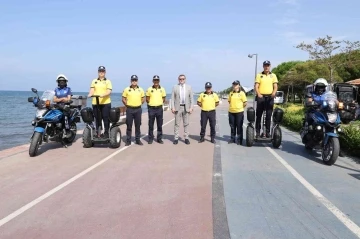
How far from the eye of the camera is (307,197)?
16.1ft

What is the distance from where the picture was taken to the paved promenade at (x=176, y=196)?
3791 mm

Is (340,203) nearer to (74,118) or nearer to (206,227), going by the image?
(206,227)

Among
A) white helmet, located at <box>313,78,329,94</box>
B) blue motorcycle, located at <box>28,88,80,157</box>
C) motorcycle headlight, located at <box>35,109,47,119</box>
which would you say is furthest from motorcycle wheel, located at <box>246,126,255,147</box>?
motorcycle headlight, located at <box>35,109,47,119</box>

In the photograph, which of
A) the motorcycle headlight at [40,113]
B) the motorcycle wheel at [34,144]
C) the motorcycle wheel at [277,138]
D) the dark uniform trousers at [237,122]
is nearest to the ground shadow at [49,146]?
the motorcycle wheel at [34,144]

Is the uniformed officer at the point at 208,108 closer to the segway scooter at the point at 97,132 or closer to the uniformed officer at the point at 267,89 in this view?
the uniformed officer at the point at 267,89

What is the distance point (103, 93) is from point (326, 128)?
552cm

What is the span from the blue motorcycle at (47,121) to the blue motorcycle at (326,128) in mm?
6083

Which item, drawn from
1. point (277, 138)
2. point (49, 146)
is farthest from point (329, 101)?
point (49, 146)

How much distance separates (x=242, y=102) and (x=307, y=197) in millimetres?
5289

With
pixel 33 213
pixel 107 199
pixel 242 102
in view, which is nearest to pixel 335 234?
pixel 107 199

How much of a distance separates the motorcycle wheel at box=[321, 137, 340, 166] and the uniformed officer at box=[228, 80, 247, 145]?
2924mm

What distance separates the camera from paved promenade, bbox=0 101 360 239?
379 centimetres

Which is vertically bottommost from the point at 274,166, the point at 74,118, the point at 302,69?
the point at 274,166

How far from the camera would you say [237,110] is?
386 inches
